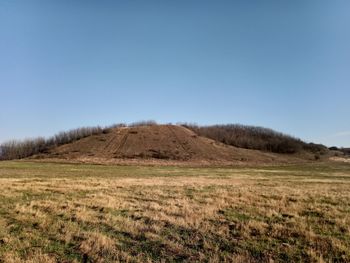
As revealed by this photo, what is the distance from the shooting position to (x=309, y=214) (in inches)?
486

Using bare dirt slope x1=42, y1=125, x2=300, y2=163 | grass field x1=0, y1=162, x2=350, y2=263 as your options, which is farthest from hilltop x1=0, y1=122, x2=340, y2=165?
grass field x1=0, y1=162, x2=350, y2=263

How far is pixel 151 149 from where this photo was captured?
3888 inches

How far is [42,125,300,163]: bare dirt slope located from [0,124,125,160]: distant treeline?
10.6 meters

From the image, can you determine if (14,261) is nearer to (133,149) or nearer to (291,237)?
(291,237)

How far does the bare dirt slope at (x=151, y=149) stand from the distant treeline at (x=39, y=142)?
34.8ft

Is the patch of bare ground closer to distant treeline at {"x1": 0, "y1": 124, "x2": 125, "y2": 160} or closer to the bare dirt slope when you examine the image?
the bare dirt slope

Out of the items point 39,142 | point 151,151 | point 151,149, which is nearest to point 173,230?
point 151,151

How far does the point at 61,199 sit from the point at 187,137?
102970 millimetres

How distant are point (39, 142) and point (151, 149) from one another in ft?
198

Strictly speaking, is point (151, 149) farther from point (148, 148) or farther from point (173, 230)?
point (173, 230)

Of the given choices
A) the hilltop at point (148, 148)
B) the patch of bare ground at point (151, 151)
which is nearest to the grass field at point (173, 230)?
the patch of bare ground at point (151, 151)

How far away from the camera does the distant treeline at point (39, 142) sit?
121 metres

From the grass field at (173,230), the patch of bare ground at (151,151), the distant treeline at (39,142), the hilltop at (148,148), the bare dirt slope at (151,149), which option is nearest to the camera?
the grass field at (173,230)

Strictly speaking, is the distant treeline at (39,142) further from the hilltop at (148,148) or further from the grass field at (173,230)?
the grass field at (173,230)
